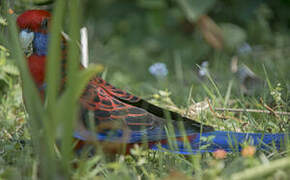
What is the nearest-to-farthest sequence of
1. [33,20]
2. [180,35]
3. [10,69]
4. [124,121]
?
[124,121] < [33,20] < [10,69] < [180,35]

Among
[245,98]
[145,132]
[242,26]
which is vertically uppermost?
[242,26]

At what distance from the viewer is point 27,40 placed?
2.09m

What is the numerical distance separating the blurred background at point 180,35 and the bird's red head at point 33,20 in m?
1.48

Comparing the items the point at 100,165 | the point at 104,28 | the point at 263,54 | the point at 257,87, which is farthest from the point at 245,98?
the point at 104,28

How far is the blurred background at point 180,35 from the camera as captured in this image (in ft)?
12.9

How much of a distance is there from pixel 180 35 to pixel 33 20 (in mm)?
2968

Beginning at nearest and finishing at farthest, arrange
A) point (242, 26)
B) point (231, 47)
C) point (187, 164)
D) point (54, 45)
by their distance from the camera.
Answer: point (54, 45) < point (187, 164) < point (231, 47) < point (242, 26)

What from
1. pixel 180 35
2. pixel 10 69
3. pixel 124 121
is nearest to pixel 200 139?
pixel 124 121

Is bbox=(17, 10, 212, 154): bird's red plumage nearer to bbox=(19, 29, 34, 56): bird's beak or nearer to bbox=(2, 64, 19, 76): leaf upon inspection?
bbox=(19, 29, 34, 56): bird's beak

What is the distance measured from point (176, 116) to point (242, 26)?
9.81 feet

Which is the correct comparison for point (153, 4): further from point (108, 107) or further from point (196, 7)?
point (108, 107)

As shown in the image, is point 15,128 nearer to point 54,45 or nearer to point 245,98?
point 54,45

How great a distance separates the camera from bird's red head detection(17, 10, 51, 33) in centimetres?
207

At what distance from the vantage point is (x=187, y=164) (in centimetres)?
182
